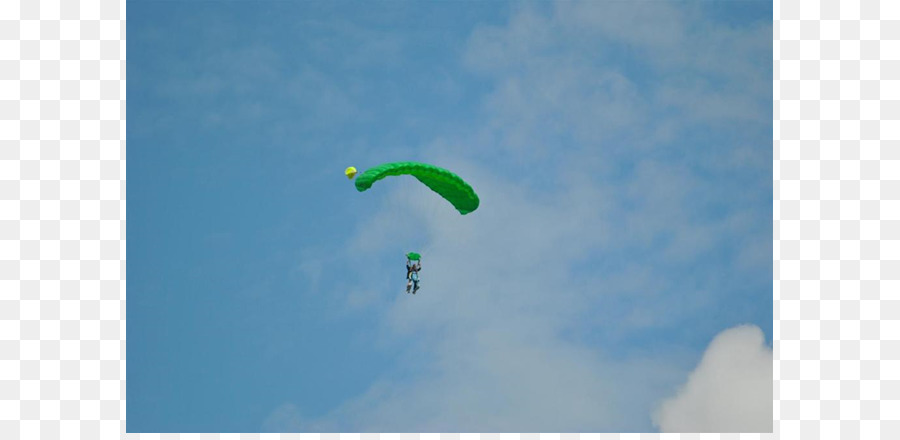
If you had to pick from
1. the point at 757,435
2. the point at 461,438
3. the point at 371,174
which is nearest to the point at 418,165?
the point at 371,174

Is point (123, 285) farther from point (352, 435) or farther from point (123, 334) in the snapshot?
point (352, 435)

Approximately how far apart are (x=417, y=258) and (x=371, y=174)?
4492 mm

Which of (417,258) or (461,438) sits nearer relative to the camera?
(461,438)

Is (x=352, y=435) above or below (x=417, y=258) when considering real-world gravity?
below

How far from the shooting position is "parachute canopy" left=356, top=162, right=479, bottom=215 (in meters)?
63.5

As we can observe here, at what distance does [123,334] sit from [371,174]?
8619 mm

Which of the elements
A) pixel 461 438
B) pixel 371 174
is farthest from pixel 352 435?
pixel 371 174

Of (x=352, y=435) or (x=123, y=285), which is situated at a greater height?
(x=123, y=285)

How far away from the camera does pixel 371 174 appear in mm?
63469

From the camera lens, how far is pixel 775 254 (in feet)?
209

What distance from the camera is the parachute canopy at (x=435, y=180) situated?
208 feet

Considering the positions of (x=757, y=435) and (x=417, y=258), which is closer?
(x=757, y=435)

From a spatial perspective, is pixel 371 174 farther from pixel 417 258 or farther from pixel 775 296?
pixel 775 296

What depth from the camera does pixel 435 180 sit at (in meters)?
65.4
